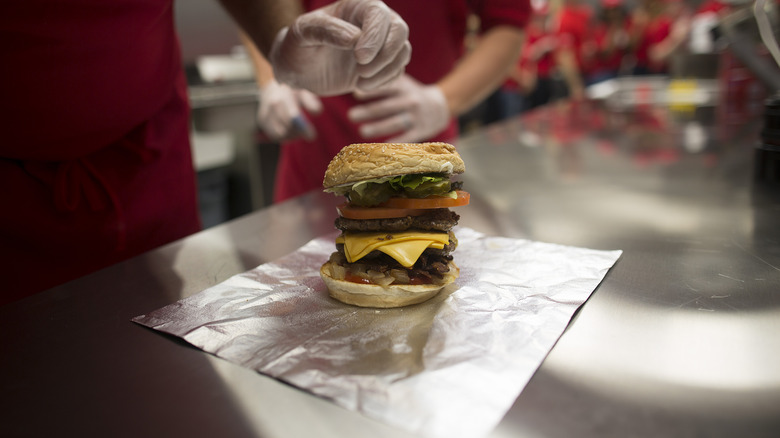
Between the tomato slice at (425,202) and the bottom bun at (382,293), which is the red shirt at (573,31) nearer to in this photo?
the tomato slice at (425,202)

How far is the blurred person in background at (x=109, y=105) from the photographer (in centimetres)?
121

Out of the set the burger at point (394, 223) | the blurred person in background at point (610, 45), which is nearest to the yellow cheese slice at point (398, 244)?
the burger at point (394, 223)

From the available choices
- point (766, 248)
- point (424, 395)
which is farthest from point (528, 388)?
point (766, 248)

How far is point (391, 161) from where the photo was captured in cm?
108

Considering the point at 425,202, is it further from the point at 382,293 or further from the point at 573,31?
the point at 573,31

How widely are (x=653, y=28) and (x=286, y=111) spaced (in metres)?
9.35

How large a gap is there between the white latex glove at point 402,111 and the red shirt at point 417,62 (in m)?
0.20

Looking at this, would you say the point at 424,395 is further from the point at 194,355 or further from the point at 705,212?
the point at 705,212

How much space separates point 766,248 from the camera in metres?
1.27

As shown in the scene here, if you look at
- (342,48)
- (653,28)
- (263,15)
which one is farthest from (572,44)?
(342,48)

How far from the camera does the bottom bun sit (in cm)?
105

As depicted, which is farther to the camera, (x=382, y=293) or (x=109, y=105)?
(x=109, y=105)

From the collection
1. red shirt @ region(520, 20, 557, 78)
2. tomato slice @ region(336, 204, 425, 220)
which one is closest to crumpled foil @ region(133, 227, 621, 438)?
tomato slice @ region(336, 204, 425, 220)

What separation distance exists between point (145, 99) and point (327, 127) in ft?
3.55
